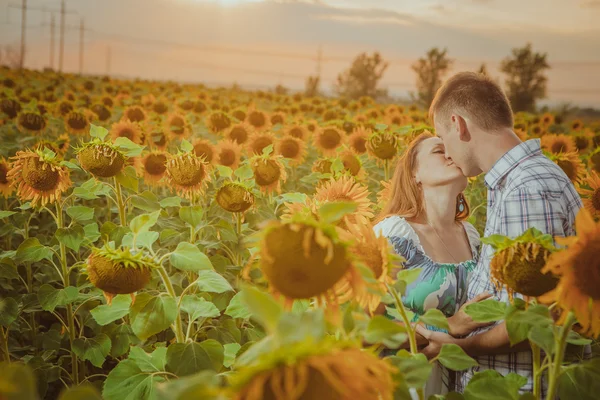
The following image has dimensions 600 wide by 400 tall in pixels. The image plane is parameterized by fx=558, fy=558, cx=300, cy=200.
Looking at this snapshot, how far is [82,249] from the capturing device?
427cm

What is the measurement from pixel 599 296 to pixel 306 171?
4.40 metres

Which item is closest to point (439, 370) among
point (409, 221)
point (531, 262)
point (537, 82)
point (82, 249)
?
point (409, 221)

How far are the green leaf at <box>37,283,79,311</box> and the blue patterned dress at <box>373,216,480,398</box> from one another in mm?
1425

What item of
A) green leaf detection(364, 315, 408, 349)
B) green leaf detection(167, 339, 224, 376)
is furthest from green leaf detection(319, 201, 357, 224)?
green leaf detection(167, 339, 224, 376)

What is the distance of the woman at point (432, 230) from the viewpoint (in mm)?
2170

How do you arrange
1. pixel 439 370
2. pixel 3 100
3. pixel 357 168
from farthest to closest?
pixel 3 100 < pixel 357 168 < pixel 439 370

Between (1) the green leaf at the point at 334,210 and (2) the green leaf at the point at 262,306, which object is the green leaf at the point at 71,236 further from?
(2) the green leaf at the point at 262,306

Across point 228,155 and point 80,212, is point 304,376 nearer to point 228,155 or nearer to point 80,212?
point 80,212

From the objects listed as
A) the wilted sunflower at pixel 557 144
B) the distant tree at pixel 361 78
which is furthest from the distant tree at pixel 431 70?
the wilted sunflower at pixel 557 144

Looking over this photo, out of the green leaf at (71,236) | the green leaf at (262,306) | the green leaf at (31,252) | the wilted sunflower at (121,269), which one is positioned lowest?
the green leaf at (31,252)

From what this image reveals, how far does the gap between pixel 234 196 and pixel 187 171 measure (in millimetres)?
379

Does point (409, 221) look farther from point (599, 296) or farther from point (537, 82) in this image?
point (537, 82)

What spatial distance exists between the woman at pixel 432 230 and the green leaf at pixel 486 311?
3.06 ft

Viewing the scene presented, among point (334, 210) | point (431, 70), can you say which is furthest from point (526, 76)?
point (334, 210)
